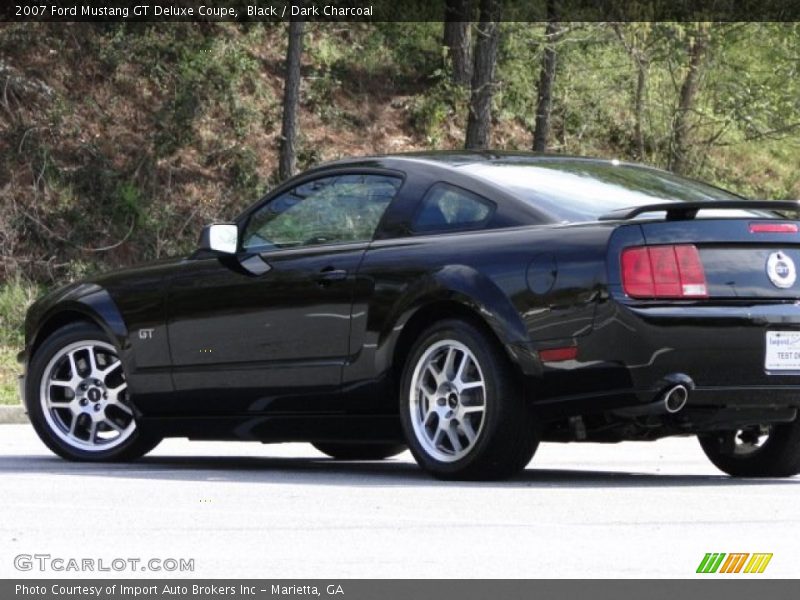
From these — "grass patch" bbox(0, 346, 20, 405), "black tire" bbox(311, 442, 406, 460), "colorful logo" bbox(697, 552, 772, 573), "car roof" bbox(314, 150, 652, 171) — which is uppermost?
"car roof" bbox(314, 150, 652, 171)

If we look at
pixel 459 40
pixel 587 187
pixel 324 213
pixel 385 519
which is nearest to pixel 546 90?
pixel 459 40

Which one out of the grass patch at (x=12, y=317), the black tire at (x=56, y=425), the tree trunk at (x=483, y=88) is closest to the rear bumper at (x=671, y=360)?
the black tire at (x=56, y=425)

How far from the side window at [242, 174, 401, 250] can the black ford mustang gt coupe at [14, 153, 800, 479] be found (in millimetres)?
13

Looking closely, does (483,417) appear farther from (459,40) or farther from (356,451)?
(459,40)

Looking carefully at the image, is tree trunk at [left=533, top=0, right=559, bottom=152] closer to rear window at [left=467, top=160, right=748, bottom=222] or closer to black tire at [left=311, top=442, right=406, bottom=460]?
black tire at [left=311, top=442, right=406, bottom=460]

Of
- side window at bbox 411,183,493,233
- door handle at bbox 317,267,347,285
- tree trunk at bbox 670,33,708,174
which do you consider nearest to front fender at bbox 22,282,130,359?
door handle at bbox 317,267,347,285

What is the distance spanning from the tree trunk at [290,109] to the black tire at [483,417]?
17850 mm

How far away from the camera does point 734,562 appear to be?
6.15 metres

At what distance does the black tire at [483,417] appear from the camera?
8680 mm

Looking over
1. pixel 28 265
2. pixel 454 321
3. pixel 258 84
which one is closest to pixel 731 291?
pixel 454 321

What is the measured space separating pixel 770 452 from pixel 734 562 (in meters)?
3.59

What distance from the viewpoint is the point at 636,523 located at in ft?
23.7

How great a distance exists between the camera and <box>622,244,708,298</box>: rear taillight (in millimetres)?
8414
